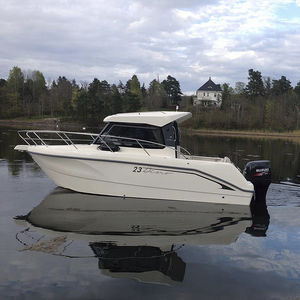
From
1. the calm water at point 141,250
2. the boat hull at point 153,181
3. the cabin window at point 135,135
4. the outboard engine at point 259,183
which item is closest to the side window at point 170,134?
the cabin window at point 135,135

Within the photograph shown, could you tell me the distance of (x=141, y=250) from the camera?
6.53 metres

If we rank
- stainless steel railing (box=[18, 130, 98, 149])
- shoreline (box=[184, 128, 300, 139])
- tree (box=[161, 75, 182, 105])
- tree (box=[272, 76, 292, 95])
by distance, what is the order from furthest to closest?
1. tree (box=[161, 75, 182, 105])
2. tree (box=[272, 76, 292, 95])
3. shoreline (box=[184, 128, 300, 139])
4. stainless steel railing (box=[18, 130, 98, 149])

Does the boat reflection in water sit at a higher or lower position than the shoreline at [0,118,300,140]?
higher

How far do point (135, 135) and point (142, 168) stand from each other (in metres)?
1.13

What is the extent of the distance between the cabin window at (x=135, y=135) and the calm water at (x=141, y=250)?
164cm

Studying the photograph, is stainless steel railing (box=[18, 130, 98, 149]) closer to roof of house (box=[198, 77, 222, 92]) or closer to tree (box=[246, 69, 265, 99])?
tree (box=[246, 69, 265, 99])

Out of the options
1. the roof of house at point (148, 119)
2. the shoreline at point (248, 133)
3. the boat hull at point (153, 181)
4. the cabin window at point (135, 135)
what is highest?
the roof of house at point (148, 119)

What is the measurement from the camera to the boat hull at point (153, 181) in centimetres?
965

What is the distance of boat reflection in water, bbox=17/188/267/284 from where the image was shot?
6.00 meters

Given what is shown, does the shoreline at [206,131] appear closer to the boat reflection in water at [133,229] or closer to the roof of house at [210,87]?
the roof of house at [210,87]

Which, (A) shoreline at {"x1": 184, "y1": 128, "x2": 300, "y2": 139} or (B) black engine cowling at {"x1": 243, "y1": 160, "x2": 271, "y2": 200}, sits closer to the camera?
(B) black engine cowling at {"x1": 243, "y1": 160, "x2": 271, "y2": 200}

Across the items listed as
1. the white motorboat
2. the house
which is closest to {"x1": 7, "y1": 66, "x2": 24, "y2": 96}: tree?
the house

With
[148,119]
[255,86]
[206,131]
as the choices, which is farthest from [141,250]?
[255,86]

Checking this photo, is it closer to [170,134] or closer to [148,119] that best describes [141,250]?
[148,119]
